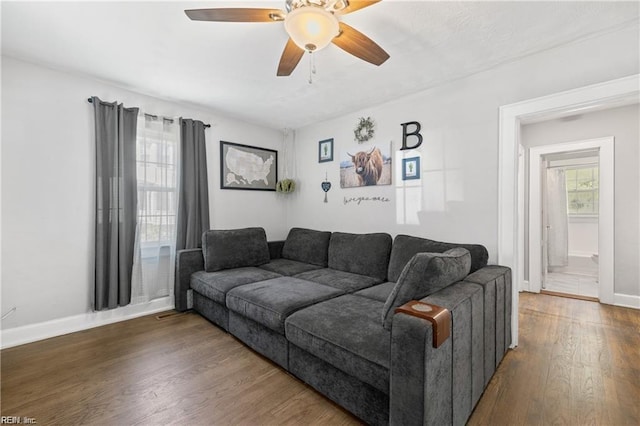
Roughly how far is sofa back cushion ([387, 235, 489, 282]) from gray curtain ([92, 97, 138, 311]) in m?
2.70

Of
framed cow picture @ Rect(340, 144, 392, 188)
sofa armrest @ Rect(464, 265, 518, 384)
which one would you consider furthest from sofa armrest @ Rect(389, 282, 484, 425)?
framed cow picture @ Rect(340, 144, 392, 188)

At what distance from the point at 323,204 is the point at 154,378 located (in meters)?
2.70

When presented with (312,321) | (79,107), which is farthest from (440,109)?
(79,107)

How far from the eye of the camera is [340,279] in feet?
9.11

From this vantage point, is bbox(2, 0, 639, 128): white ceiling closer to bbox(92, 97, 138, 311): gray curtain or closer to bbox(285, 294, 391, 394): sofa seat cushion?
bbox(92, 97, 138, 311): gray curtain

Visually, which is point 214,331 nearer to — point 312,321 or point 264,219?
point 312,321

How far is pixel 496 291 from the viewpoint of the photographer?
6.32 ft

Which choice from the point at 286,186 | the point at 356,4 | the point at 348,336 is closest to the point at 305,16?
the point at 356,4

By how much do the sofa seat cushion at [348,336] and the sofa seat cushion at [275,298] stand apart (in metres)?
0.11

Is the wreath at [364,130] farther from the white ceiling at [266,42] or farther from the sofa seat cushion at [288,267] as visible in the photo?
the sofa seat cushion at [288,267]

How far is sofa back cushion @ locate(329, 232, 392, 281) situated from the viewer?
2902 mm

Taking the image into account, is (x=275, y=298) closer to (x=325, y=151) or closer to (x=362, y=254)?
(x=362, y=254)

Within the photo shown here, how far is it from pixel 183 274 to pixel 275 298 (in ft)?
4.79

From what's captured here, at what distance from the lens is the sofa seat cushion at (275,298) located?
2039mm
